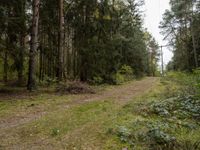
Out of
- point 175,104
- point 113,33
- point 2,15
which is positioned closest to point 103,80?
point 113,33

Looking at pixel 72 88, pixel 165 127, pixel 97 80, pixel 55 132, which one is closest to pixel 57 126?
pixel 55 132

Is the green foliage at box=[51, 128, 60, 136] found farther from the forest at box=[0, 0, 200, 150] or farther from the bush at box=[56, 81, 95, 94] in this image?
the bush at box=[56, 81, 95, 94]

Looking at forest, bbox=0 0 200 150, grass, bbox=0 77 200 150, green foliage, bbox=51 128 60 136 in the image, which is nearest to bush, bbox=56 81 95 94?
forest, bbox=0 0 200 150

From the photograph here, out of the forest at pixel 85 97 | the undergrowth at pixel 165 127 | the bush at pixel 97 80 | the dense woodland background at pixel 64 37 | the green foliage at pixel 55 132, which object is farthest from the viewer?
the bush at pixel 97 80

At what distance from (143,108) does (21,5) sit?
9890 mm

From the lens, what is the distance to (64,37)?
22922 mm

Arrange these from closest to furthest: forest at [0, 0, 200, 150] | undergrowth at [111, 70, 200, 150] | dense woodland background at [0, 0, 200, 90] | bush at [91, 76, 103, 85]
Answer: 1. undergrowth at [111, 70, 200, 150]
2. forest at [0, 0, 200, 150]
3. dense woodland background at [0, 0, 200, 90]
4. bush at [91, 76, 103, 85]

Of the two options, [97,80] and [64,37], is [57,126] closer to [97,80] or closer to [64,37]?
[97,80]

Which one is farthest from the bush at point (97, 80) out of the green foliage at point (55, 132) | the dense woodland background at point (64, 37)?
the green foliage at point (55, 132)

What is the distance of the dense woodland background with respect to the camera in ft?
48.0

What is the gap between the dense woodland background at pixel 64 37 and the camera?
576 inches

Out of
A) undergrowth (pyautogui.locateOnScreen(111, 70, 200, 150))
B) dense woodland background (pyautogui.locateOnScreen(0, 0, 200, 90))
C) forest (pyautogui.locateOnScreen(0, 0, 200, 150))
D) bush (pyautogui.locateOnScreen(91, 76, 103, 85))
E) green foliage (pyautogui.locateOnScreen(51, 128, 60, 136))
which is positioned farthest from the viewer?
bush (pyautogui.locateOnScreen(91, 76, 103, 85))

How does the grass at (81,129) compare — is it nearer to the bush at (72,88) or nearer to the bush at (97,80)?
the bush at (72,88)

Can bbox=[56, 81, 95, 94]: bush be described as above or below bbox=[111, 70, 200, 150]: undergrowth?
above
